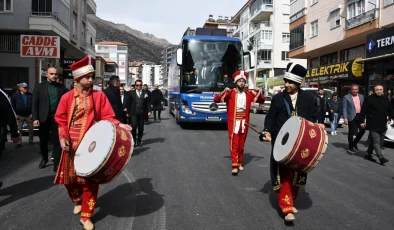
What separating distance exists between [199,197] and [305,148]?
6.27 feet

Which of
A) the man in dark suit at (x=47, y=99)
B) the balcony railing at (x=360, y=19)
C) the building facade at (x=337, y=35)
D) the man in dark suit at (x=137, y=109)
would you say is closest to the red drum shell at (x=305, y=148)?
the man in dark suit at (x=47, y=99)

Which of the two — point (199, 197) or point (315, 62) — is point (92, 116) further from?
point (315, 62)

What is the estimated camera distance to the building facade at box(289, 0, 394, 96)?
77.0 feet

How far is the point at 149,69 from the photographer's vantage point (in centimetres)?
19675

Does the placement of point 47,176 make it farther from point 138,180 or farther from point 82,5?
point 82,5

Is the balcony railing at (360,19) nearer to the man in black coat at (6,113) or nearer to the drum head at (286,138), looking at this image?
the drum head at (286,138)

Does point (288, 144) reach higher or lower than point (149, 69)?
lower

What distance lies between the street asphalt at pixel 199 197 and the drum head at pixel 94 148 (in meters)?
0.77

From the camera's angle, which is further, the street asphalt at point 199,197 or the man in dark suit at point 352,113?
the man in dark suit at point 352,113

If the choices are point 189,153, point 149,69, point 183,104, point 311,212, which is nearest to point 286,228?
point 311,212

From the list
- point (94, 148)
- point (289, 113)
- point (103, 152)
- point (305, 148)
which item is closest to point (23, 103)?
point (94, 148)

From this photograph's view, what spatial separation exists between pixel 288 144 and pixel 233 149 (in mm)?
3033

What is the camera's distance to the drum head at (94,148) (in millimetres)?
3768

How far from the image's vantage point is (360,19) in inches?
968
